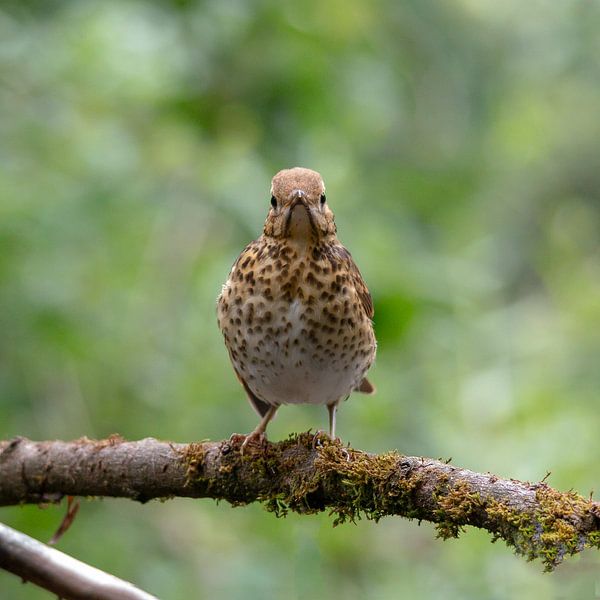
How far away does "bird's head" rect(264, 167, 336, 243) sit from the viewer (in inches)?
144

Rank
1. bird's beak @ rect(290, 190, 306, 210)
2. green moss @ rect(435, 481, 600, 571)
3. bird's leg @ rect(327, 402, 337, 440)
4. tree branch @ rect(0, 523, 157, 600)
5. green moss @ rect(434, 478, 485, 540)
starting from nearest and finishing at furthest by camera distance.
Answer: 1. tree branch @ rect(0, 523, 157, 600)
2. green moss @ rect(435, 481, 600, 571)
3. green moss @ rect(434, 478, 485, 540)
4. bird's beak @ rect(290, 190, 306, 210)
5. bird's leg @ rect(327, 402, 337, 440)

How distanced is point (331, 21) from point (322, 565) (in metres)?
2.34

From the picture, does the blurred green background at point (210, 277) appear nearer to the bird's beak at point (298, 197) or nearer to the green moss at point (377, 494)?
the bird's beak at point (298, 197)

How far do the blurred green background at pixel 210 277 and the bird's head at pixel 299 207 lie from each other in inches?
27.1

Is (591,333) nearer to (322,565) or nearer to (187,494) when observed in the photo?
(322,565)

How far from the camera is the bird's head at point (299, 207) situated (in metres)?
3.66

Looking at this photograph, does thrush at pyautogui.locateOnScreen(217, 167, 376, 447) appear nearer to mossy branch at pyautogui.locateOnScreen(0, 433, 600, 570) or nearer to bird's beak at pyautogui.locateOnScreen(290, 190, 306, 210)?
bird's beak at pyautogui.locateOnScreen(290, 190, 306, 210)

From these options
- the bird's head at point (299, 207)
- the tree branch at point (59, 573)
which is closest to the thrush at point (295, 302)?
the bird's head at point (299, 207)

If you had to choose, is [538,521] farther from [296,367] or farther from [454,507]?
[296,367]

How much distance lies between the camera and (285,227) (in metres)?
3.75

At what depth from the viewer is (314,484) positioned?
9.64ft

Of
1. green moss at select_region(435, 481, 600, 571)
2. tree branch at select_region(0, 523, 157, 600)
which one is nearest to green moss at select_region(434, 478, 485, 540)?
green moss at select_region(435, 481, 600, 571)

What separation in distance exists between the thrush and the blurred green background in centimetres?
60

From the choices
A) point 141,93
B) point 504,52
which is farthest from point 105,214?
point 504,52
